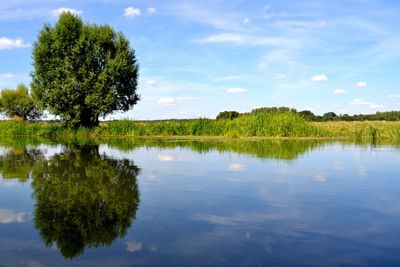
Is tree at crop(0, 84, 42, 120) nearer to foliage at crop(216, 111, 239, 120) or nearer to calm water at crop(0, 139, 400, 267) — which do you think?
foliage at crop(216, 111, 239, 120)

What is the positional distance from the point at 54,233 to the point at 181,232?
74.0 inches

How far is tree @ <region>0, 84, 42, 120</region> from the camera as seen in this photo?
6419 centimetres

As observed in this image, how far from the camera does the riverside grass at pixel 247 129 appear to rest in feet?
122

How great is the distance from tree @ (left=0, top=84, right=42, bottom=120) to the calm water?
53914 millimetres

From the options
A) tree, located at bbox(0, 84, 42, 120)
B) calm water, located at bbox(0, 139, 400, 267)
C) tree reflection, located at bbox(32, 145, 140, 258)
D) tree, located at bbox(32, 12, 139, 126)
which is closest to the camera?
calm water, located at bbox(0, 139, 400, 267)

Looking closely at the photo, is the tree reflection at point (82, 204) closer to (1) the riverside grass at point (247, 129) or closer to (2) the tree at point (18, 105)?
(1) the riverside grass at point (247, 129)

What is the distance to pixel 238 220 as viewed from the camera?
7.55m

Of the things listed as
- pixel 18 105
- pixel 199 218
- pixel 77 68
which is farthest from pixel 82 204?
pixel 18 105

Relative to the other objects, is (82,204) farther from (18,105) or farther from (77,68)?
(18,105)

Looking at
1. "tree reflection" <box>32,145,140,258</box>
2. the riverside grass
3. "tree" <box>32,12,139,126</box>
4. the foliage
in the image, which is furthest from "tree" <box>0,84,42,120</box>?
"tree reflection" <box>32,145,140,258</box>

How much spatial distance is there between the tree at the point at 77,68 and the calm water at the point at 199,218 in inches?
1106

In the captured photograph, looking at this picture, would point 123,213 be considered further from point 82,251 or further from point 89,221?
point 82,251

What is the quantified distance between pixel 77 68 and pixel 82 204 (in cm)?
3529

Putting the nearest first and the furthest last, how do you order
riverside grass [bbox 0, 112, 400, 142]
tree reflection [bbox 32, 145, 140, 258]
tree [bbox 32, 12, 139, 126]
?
tree reflection [bbox 32, 145, 140, 258] < riverside grass [bbox 0, 112, 400, 142] < tree [bbox 32, 12, 139, 126]
